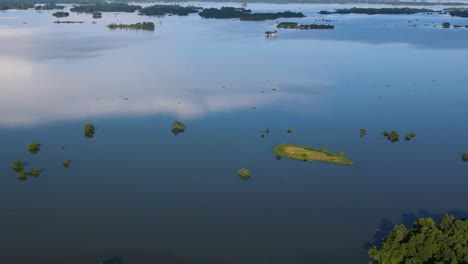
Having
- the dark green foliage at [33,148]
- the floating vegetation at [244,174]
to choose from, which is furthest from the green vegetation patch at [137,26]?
the floating vegetation at [244,174]

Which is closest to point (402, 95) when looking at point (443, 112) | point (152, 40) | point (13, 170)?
point (443, 112)

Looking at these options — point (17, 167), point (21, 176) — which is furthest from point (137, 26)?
point (21, 176)

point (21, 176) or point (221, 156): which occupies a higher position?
point (221, 156)

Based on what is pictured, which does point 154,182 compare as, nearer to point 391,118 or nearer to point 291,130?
point 291,130

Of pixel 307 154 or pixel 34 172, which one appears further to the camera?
pixel 307 154

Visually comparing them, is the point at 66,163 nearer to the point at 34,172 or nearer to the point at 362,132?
the point at 34,172

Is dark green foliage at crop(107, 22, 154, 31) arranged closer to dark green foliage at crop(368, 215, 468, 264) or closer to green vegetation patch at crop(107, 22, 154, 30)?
green vegetation patch at crop(107, 22, 154, 30)
